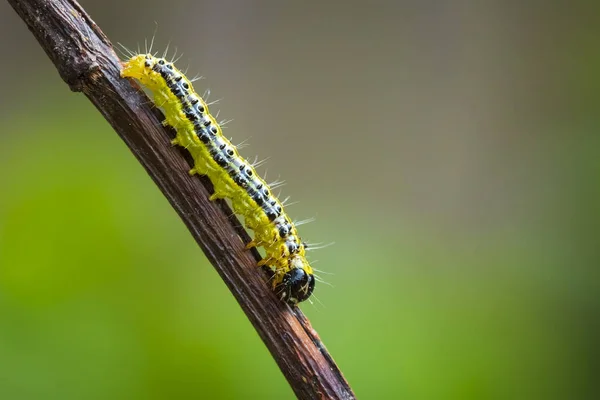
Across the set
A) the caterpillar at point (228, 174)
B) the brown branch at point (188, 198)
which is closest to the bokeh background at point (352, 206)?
the caterpillar at point (228, 174)

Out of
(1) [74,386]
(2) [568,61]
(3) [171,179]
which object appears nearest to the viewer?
(3) [171,179]

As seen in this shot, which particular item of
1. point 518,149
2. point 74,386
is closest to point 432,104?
point 518,149

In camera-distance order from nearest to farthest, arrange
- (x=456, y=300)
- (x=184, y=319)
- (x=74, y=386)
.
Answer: (x=74, y=386) → (x=184, y=319) → (x=456, y=300)

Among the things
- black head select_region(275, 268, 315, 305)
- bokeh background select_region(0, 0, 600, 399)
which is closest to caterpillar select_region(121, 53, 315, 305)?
black head select_region(275, 268, 315, 305)

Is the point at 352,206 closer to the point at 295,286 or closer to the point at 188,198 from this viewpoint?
the point at 295,286

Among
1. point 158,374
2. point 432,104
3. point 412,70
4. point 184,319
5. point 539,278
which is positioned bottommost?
point 539,278

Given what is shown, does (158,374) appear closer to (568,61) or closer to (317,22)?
(317,22)

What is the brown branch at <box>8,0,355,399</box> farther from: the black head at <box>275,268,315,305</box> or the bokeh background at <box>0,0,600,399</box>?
the bokeh background at <box>0,0,600,399</box>

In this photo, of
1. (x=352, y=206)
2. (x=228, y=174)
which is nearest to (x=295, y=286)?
(x=228, y=174)
